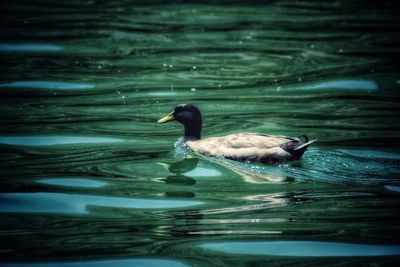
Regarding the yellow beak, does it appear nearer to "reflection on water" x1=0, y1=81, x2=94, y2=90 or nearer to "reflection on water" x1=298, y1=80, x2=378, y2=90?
"reflection on water" x1=0, y1=81, x2=94, y2=90

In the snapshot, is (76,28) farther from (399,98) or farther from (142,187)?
(142,187)

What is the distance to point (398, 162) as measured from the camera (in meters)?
8.90

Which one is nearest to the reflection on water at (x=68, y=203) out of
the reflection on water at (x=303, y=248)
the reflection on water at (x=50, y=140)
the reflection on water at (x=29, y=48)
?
the reflection on water at (x=303, y=248)

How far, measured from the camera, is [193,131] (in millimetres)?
10234

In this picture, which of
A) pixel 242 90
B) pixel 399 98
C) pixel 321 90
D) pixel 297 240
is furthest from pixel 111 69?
pixel 297 240

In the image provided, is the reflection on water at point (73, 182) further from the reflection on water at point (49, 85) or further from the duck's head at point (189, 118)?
the reflection on water at point (49, 85)

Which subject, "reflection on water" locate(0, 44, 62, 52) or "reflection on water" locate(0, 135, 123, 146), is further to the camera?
"reflection on water" locate(0, 44, 62, 52)

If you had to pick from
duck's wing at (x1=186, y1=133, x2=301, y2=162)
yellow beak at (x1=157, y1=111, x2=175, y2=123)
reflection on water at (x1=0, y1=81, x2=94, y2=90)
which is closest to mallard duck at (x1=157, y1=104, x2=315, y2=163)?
duck's wing at (x1=186, y1=133, x2=301, y2=162)

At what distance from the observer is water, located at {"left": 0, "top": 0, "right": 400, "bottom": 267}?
691cm

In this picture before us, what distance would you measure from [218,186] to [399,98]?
4.37 metres

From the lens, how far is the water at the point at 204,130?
6.91 m

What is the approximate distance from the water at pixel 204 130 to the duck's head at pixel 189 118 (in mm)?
358

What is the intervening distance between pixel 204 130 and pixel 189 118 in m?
0.75

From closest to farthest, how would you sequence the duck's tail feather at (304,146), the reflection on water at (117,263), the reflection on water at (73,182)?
the reflection on water at (117,263), the reflection on water at (73,182), the duck's tail feather at (304,146)
